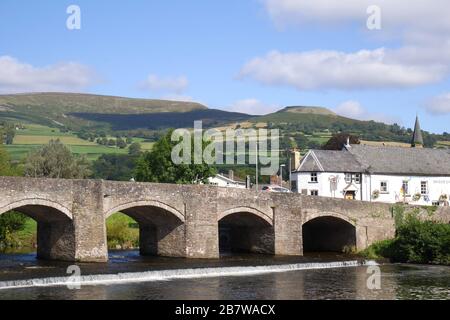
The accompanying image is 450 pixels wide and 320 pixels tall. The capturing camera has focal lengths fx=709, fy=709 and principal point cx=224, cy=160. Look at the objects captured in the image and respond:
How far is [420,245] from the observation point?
145ft

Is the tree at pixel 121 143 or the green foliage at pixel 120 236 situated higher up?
the tree at pixel 121 143

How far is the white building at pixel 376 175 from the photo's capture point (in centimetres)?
6069

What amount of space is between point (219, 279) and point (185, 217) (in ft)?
28.3

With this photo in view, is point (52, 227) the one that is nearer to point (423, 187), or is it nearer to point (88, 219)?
point (88, 219)

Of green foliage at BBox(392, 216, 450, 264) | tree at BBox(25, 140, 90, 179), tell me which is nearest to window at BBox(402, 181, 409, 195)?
green foliage at BBox(392, 216, 450, 264)

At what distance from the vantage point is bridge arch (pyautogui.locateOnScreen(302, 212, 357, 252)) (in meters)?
48.2

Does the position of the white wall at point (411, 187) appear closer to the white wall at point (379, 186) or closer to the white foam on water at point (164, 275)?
the white wall at point (379, 186)

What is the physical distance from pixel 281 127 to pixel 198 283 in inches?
5350

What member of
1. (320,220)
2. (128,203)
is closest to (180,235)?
(128,203)

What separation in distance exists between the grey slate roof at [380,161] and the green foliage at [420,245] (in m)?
14.2

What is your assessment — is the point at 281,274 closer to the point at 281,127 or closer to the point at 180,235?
the point at 180,235

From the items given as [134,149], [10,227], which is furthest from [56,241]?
[134,149]

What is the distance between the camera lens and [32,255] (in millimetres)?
44000

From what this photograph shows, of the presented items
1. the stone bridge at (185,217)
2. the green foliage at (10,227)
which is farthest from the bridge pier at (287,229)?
the green foliage at (10,227)
